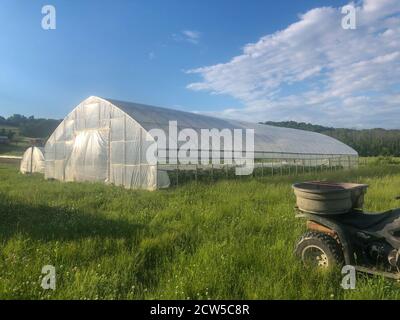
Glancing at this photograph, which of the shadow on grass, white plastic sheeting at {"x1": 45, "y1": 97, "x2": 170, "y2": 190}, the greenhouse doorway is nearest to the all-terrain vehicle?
the shadow on grass

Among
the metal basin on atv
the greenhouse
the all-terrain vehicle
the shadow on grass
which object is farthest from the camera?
the greenhouse

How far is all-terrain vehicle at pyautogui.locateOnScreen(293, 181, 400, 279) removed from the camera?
3.57 meters

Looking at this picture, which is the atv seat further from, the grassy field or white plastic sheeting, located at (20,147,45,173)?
white plastic sheeting, located at (20,147,45,173)

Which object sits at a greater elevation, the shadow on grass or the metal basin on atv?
the metal basin on atv

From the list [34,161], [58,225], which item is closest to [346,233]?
[58,225]

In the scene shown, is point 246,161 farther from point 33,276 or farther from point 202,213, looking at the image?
point 33,276

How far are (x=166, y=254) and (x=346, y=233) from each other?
2.11 metres

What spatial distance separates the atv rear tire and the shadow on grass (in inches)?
94.2

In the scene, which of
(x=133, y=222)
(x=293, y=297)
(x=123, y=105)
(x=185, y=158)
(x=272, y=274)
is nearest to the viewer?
→ (x=293, y=297)

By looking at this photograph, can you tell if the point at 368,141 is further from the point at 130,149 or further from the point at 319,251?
the point at 319,251

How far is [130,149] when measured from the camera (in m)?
13.6

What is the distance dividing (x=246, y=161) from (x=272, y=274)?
1290cm
